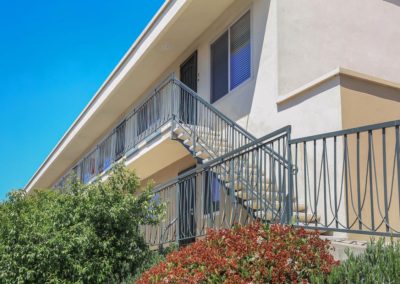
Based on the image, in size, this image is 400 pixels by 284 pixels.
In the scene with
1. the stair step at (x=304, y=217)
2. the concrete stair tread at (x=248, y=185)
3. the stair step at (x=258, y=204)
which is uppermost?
the concrete stair tread at (x=248, y=185)

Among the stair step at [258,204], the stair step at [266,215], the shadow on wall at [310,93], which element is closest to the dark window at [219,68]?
the shadow on wall at [310,93]

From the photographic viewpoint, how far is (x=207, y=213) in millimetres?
9469

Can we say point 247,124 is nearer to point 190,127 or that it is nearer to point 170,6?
point 190,127

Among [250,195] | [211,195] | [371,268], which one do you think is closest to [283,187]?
[250,195]

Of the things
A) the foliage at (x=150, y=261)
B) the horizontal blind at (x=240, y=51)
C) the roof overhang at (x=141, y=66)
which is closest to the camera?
the foliage at (x=150, y=261)

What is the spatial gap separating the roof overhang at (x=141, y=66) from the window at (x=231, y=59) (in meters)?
0.71

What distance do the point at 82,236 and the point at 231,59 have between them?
254 inches

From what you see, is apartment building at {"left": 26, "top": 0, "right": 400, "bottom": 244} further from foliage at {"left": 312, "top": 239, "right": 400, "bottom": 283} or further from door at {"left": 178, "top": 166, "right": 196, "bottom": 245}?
foliage at {"left": 312, "top": 239, "right": 400, "bottom": 283}

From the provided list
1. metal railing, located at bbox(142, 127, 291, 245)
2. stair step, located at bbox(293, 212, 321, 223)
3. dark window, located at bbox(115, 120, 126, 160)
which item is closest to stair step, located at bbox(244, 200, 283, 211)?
metal railing, located at bbox(142, 127, 291, 245)

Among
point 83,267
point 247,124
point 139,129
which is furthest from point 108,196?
point 139,129

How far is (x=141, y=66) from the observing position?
56.3ft

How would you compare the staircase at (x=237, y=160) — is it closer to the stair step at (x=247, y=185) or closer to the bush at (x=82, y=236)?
the stair step at (x=247, y=185)

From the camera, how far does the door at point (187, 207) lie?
32.0ft

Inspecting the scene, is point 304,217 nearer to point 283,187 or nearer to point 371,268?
point 283,187
